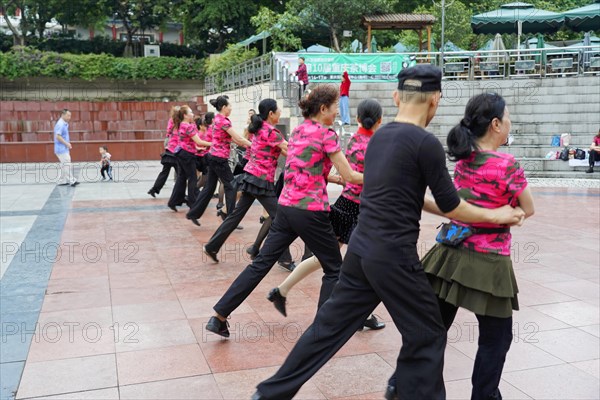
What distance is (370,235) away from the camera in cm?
289

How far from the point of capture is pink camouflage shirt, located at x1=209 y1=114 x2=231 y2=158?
789 centimetres

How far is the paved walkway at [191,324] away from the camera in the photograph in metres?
3.93

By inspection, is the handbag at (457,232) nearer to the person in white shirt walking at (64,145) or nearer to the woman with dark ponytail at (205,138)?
the woman with dark ponytail at (205,138)

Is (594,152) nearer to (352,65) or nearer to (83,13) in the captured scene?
(352,65)

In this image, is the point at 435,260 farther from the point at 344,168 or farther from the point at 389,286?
the point at 344,168

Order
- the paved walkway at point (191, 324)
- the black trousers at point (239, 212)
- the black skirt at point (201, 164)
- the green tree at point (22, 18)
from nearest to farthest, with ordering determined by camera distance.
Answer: the paved walkway at point (191, 324), the black trousers at point (239, 212), the black skirt at point (201, 164), the green tree at point (22, 18)

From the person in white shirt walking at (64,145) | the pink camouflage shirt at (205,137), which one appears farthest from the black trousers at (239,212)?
the person in white shirt walking at (64,145)

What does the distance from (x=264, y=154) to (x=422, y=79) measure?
3240 millimetres

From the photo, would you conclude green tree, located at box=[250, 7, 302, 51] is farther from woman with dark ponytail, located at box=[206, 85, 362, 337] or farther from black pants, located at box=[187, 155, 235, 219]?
woman with dark ponytail, located at box=[206, 85, 362, 337]

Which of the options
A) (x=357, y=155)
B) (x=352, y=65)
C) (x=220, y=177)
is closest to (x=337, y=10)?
(x=352, y=65)

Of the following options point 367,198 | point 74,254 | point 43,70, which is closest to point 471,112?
point 367,198

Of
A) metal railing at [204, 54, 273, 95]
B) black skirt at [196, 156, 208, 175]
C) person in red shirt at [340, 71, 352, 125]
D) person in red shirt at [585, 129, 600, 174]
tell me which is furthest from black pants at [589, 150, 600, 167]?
black skirt at [196, 156, 208, 175]

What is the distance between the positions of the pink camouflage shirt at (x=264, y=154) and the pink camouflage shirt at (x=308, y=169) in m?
1.51

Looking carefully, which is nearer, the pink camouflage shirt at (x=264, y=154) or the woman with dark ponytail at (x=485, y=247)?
the woman with dark ponytail at (x=485, y=247)
